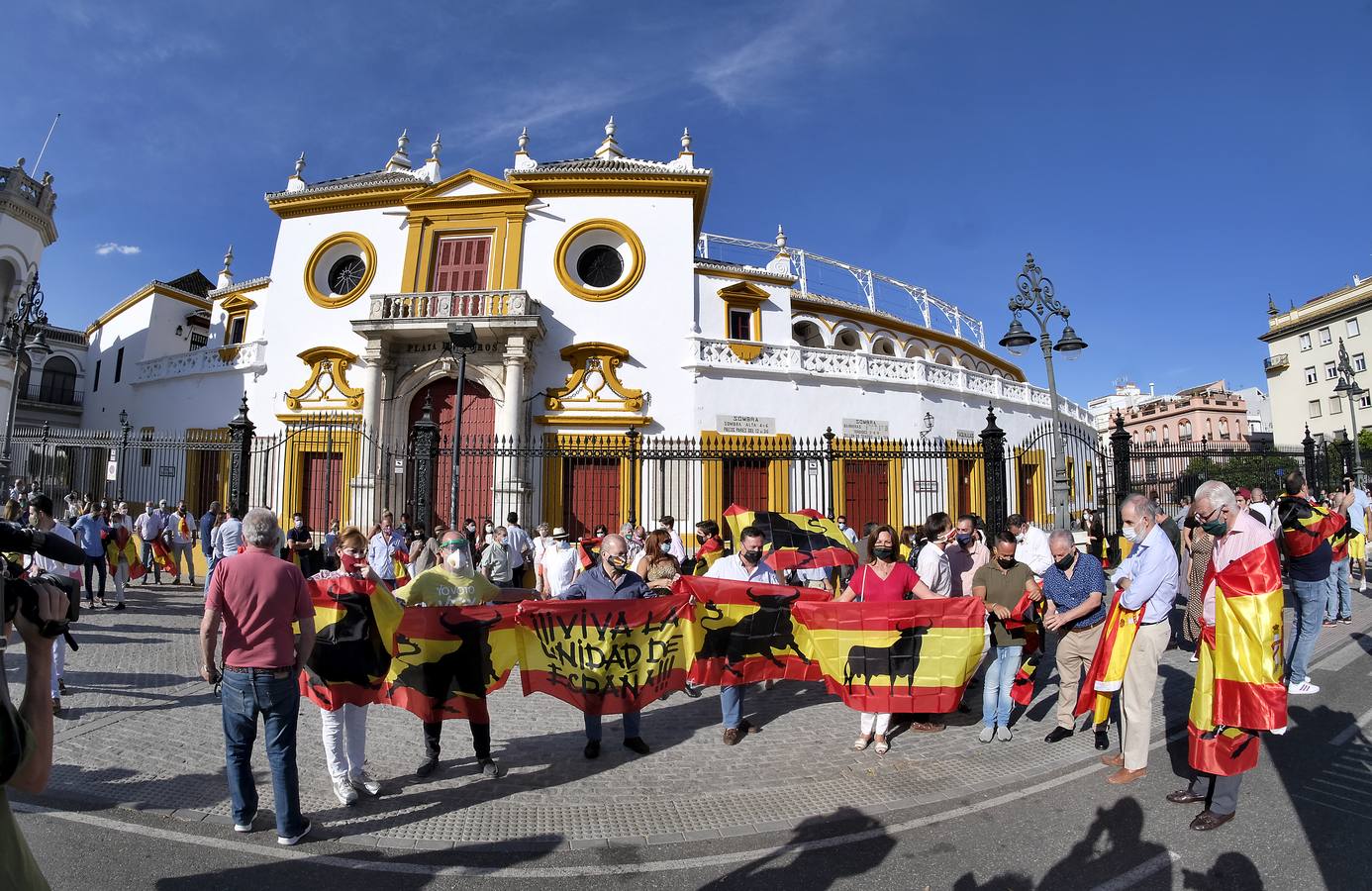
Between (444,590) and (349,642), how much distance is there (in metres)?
0.74

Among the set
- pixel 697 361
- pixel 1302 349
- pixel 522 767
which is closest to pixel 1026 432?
pixel 697 361

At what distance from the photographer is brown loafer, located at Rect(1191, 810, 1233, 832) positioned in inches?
165

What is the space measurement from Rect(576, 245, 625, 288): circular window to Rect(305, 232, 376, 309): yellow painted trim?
6804mm

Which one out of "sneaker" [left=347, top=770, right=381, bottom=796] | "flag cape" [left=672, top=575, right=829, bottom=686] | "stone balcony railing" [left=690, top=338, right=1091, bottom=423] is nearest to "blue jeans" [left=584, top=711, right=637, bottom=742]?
"flag cape" [left=672, top=575, right=829, bottom=686]

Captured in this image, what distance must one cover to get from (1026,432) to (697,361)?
516 inches

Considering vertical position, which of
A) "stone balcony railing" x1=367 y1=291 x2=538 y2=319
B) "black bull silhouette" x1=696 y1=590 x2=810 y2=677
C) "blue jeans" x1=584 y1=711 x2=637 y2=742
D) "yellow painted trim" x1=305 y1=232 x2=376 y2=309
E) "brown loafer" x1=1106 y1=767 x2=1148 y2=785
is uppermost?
"yellow painted trim" x1=305 y1=232 x2=376 y2=309

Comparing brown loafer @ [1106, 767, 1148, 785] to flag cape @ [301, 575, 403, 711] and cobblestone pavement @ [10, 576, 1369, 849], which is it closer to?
cobblestone pavement @ [10, 576, 1369, 849]

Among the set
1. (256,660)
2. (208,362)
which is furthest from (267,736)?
(208,362)

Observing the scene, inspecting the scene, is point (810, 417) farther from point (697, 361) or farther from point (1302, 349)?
point (1302, 349)

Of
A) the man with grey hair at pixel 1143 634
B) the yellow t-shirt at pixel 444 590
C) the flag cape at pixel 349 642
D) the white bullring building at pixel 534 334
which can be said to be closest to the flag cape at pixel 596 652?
the yellow t-shirt at pixel 444 590

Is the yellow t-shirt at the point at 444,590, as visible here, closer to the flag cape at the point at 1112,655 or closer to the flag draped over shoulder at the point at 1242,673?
the flag cape at the point at 1112,655

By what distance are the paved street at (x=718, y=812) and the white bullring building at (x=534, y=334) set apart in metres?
12.9

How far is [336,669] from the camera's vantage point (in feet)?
16.0

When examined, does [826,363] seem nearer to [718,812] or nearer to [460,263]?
[460,263]
